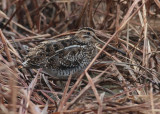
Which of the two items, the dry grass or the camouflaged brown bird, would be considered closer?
Answer: the dry grass

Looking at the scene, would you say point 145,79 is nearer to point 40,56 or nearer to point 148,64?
point 148,64

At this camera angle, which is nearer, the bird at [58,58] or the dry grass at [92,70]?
the dry grass at [92,70]

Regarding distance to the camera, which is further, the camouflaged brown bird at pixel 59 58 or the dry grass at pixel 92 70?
the camouflaged brown bird at pixel 59 58

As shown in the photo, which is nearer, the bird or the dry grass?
the dry grass

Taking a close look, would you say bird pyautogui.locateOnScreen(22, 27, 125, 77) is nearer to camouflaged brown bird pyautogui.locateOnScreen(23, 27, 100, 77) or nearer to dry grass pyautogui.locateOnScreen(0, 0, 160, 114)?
camouflaged brown bird pyautogui.locateOnScreen(23, 27, 100, 77)

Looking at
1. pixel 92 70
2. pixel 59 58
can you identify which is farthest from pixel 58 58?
pixel 92 70

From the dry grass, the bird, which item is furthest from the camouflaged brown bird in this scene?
the dry grass

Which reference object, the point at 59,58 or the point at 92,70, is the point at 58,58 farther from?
the point at 92,70

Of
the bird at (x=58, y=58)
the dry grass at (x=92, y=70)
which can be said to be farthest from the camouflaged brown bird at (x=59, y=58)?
the dry grass at (x=92, y=70)

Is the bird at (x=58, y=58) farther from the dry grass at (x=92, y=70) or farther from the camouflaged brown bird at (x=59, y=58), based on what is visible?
the dry grass at (x=92, y=70)
